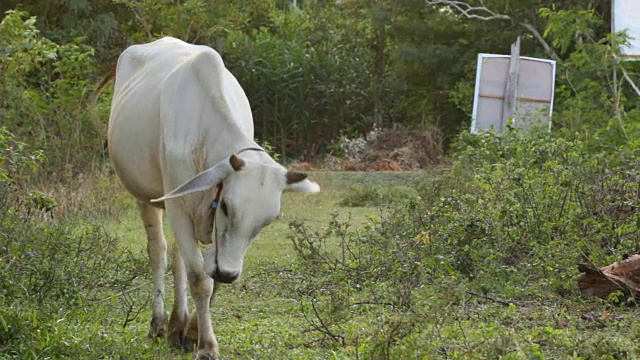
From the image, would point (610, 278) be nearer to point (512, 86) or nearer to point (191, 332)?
point (191, 332)

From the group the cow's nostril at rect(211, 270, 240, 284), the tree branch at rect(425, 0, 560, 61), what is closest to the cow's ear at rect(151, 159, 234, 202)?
the cow's nostril at rect(211, 270, 240, 284)

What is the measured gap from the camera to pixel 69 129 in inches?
548

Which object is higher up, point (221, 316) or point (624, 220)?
point (624, 220)

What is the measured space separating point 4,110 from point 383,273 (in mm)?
5905

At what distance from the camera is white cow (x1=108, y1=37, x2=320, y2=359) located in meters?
5.80

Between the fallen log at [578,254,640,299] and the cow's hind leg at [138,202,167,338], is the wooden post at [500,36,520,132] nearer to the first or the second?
the fallen log at [578,254,640,299]

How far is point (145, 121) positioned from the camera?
686cm

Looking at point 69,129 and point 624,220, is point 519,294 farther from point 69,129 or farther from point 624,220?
point 69,129

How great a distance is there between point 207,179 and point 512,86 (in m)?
12.7

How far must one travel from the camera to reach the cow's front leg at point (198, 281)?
20.3 ft

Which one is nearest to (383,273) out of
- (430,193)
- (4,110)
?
(430,193)

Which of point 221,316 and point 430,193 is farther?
point 430,193

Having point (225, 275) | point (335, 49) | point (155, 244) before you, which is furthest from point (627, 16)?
point (225, 275)

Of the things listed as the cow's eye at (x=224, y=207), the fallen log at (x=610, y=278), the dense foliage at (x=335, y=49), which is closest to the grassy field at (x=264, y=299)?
the cow's eye at (x=224, y=207)
